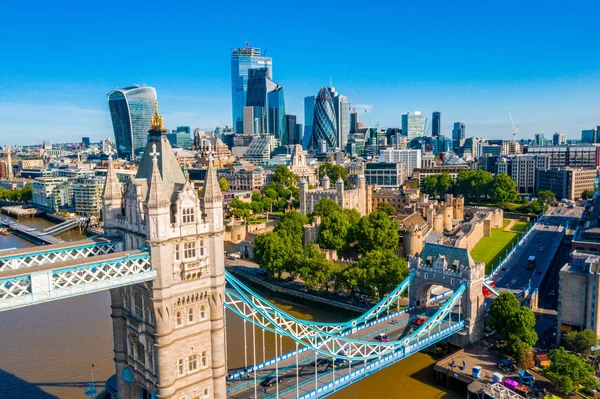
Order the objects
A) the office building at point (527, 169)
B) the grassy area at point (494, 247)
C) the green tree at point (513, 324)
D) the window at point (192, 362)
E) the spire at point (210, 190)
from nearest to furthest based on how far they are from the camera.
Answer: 1. the window at point (192, 362)
2. the spire at point (210, 190)
3. the green tree at point (513, 324)
4. the grassy area at point (494, 247)
5. the office building at point (527, 169)

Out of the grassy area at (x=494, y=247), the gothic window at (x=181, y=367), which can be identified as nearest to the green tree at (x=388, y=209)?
the grassy area at (x=494, y=247)

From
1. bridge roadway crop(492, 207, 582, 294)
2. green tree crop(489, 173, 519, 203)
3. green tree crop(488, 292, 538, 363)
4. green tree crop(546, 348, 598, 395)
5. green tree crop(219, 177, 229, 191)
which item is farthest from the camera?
green tree crop(219, 177, 229, 191)

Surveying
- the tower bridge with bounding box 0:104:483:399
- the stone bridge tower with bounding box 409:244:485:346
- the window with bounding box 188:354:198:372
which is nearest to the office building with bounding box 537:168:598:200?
the stone bridge tower with bounding box 409:244:485:346

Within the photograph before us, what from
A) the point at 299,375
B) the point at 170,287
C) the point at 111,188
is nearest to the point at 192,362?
the point at 170,287

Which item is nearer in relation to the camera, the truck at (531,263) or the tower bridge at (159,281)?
the tower bridge at (159,281)

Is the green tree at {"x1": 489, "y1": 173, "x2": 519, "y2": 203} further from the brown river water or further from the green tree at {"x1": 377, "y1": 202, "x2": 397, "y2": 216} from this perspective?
the brown river water

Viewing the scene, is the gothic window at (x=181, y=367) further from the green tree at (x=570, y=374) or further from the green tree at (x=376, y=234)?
the green tree at (x=376, y=234)

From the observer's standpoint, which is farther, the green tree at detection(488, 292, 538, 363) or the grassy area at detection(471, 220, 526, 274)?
the grassy area at detection(471, 220, 526, 274)
